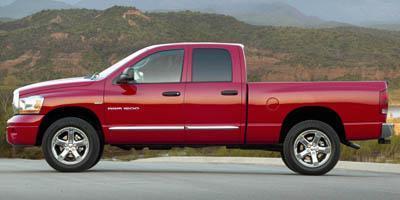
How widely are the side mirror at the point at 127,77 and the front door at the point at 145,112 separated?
→ 0.05m

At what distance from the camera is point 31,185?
438 inches

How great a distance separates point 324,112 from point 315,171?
1.08m

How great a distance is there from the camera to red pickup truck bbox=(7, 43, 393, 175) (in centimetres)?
1334

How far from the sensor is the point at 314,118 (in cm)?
1399

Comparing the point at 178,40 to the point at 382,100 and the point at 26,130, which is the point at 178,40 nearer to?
the point at 26,130

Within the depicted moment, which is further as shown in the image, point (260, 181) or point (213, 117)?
point (213, 117)

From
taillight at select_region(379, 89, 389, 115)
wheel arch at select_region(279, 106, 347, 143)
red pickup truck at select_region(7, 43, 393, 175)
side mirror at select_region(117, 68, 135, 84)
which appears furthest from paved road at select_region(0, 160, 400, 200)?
side mirror at select_region(117, 68, 135, 84)

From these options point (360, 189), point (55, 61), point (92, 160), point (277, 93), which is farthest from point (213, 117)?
point (55, 61)

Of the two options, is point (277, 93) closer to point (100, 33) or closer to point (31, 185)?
point (31, 185)

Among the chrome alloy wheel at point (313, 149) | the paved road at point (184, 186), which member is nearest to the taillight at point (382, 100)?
the chrome alloy wheel at point (313, 149)

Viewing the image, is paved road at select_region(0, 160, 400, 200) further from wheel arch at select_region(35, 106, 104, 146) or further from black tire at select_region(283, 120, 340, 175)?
wheel arch at select_region(35, 106, 104, 146)

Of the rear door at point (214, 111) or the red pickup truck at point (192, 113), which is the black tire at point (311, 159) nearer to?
the red pickup truck at point (192, 113)

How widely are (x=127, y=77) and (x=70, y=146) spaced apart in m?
1.46

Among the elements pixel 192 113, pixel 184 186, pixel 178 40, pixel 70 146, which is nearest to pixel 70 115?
pixel 70 146
